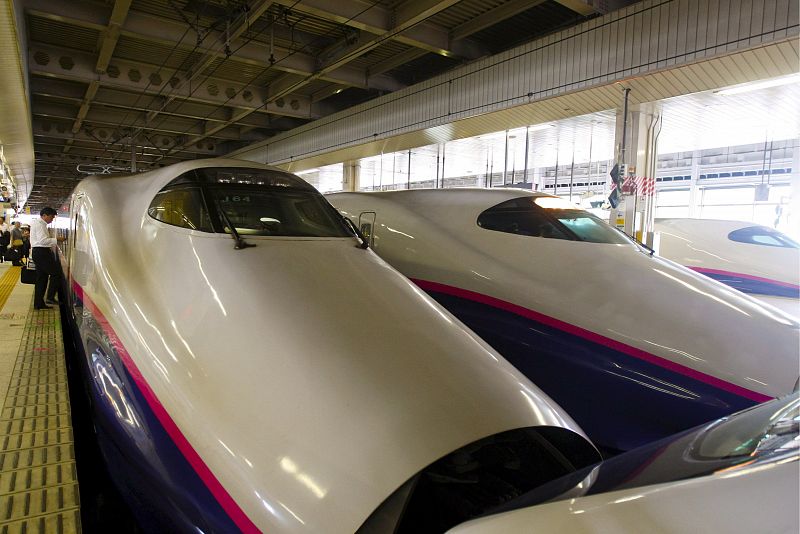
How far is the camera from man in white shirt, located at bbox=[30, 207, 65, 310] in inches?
272

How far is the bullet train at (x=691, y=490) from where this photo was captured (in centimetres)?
98

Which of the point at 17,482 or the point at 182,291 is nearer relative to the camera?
the point at 17,482

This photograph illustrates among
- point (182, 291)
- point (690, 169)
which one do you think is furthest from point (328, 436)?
point (690, 169)

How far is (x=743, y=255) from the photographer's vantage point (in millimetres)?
12016

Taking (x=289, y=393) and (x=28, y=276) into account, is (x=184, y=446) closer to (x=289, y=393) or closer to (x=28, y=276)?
(x=289, y=393)

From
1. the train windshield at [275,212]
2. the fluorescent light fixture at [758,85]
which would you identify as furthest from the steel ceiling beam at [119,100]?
the fluorescent light fixture at [758,85]

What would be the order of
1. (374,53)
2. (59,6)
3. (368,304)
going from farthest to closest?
(374,53) < (59,6) < (368,304)

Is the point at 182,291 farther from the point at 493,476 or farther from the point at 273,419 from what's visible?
the point at 493,476

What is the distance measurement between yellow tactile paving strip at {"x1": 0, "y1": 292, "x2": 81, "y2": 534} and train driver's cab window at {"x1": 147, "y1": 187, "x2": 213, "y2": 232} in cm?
140

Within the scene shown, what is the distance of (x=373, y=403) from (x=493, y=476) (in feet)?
2.10

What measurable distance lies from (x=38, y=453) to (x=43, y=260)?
5306 mm

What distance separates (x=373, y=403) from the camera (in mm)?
2041

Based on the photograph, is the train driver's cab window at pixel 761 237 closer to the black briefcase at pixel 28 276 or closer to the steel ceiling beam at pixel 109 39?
the steel ceiling beam at pixel 109 39

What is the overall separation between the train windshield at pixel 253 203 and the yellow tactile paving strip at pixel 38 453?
1.44m
